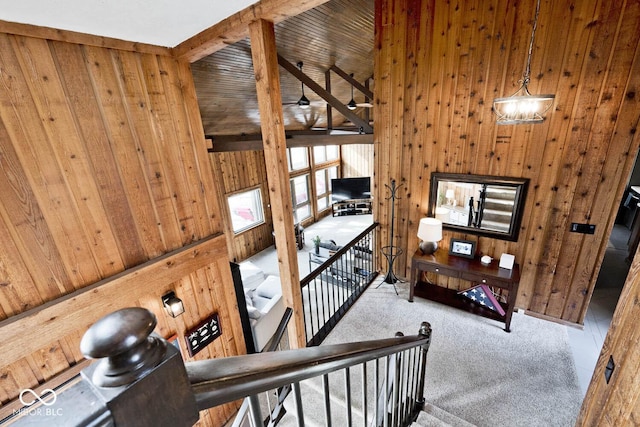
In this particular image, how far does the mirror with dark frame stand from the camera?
324 centimetres

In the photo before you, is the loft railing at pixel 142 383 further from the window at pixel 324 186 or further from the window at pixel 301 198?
the window at pixel 324 186

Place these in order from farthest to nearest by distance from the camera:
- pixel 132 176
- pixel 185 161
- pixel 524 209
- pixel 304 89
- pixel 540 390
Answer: pixel 304 89 → pixel 524 209 → pixel 540 390 → pixel 185 161 → pixel 132 176

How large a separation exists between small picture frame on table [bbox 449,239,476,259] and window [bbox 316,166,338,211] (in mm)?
6732

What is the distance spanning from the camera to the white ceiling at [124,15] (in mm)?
1342

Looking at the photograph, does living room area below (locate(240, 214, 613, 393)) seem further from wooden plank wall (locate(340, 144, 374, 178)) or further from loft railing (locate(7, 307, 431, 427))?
loft railing (locate(7, 307, 431, 427))

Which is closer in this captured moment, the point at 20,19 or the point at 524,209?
the point at 20,19

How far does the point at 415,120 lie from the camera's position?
356cm

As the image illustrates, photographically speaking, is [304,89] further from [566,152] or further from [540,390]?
[540,390]

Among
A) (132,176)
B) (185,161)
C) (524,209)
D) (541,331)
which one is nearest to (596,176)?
(524,209)

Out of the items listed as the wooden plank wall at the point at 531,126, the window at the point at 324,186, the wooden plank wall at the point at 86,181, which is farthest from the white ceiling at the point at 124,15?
the window at the point at 324,186

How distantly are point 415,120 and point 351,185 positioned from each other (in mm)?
6314

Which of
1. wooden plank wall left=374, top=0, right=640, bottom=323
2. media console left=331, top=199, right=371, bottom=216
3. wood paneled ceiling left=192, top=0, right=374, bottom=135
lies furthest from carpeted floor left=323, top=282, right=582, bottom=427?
media console left=331, top=199, right=371, bottom=216

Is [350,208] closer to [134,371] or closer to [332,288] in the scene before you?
[332,288]

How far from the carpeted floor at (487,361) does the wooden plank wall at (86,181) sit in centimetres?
223
